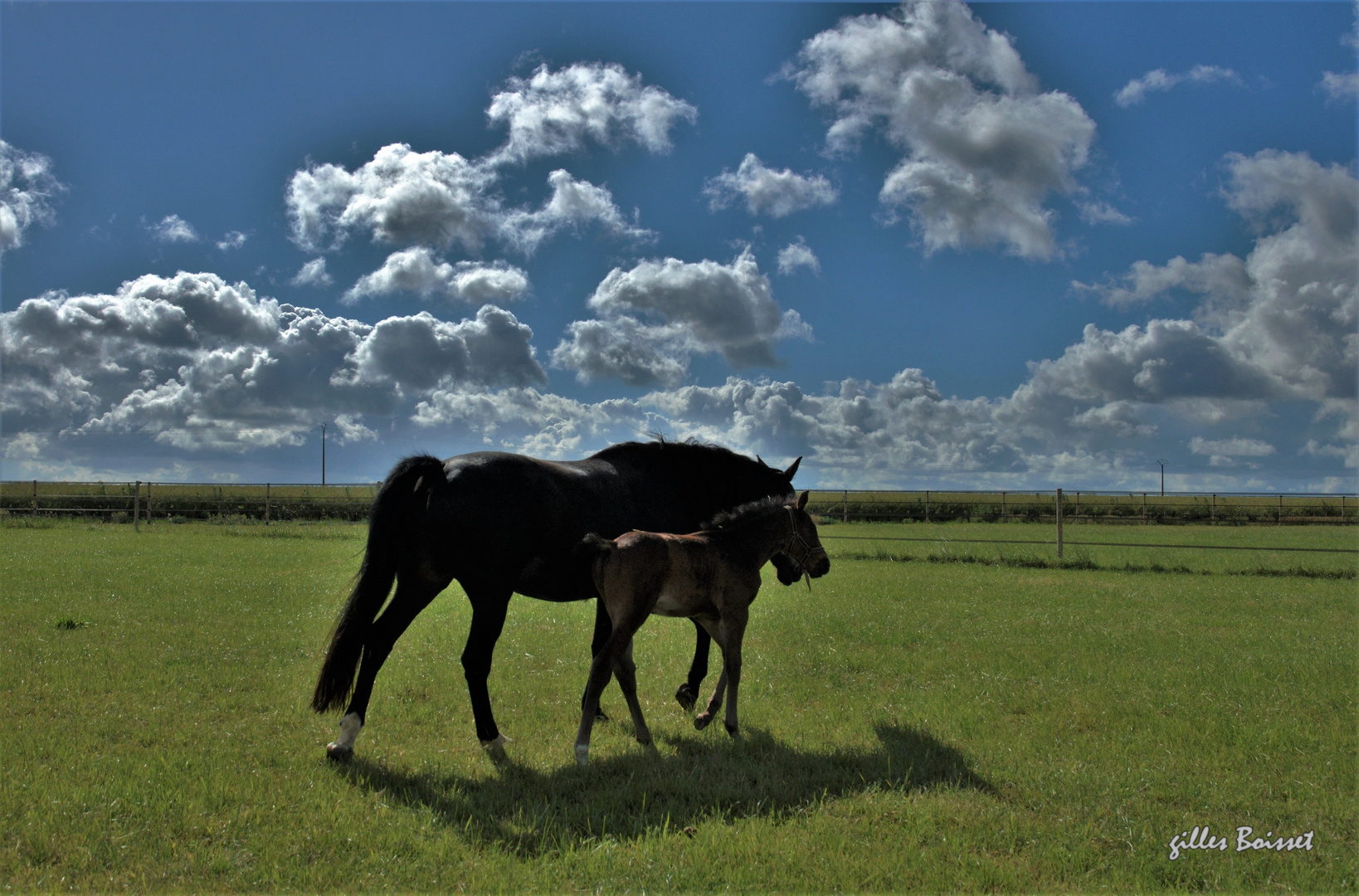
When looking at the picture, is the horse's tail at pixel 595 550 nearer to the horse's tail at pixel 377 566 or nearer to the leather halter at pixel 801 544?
the horse's tail at pixel 377 566

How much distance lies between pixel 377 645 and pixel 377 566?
581mm

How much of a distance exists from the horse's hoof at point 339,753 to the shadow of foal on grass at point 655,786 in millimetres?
75

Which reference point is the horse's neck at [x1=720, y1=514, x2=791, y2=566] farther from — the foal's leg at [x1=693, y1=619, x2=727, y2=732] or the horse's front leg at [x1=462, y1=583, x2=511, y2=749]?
the horse's front leg at [x1=462, y1=583, x2=511, y2=749]

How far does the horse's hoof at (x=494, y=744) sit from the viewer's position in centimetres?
529

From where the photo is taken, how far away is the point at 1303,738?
5711mm

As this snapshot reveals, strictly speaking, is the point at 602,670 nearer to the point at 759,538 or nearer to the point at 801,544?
the point at 759,538

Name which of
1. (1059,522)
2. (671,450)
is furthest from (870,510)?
(671,450)

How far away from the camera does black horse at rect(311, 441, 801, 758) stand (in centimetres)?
546

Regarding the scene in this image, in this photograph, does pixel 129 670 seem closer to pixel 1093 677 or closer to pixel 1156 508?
pixel 1093 677

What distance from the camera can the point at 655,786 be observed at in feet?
14.9

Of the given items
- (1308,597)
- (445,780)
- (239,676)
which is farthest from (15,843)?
(1308,597)
